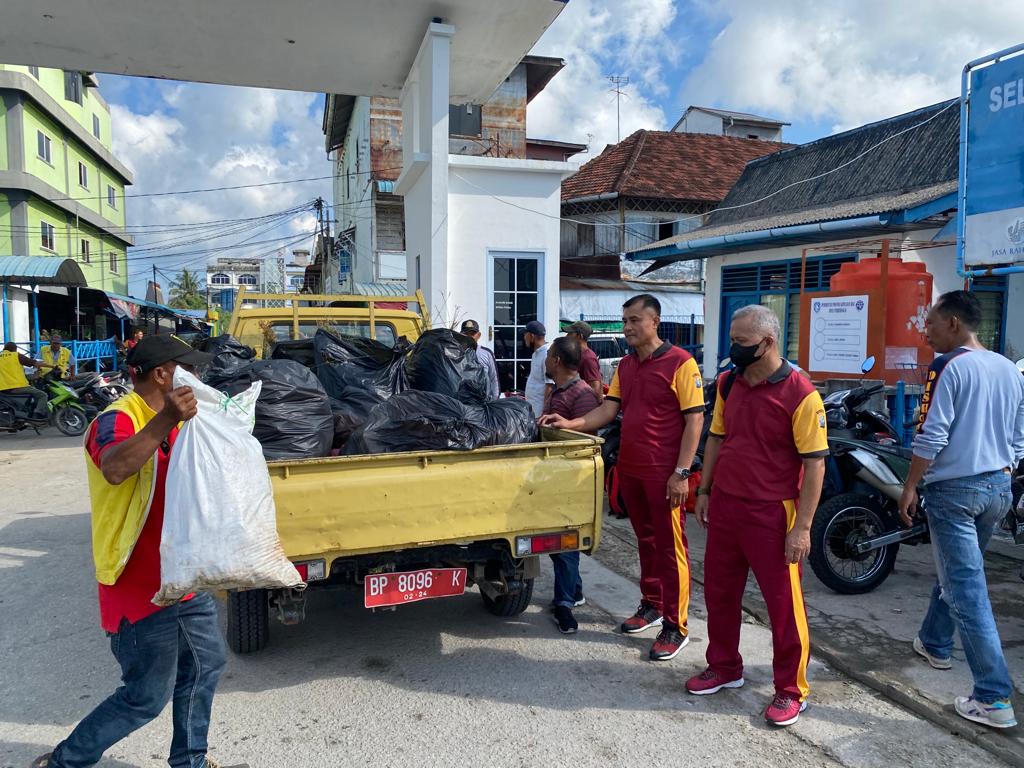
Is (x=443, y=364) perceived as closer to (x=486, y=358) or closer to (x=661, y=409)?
(x=661, y=409)

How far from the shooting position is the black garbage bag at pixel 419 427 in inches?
140

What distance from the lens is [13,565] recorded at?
544cm

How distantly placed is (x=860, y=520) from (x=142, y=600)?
421cm

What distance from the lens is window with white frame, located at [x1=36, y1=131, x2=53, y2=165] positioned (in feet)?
90.0

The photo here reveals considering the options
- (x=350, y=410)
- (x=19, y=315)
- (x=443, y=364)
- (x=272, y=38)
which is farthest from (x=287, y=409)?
(x=19, y=315)

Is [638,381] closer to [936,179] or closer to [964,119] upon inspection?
[964,119]

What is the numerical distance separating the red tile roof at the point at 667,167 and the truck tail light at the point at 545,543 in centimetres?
2053

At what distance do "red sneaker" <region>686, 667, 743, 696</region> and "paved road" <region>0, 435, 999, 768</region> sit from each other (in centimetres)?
5

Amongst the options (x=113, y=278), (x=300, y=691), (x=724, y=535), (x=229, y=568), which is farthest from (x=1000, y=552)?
(x=113, y=278)

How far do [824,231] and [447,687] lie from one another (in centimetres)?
983

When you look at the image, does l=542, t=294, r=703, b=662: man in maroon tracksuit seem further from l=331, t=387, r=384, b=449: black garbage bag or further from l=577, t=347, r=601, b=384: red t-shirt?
l=577, t=347, r=601, b=384: red t-shirt

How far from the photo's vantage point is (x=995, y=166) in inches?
249

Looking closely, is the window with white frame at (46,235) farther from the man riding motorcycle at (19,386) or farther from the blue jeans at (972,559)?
the blue jeans at (972,559)

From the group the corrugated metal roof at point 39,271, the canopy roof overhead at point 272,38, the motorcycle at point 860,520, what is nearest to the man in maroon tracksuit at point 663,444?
the motorcycle at point 860,520
